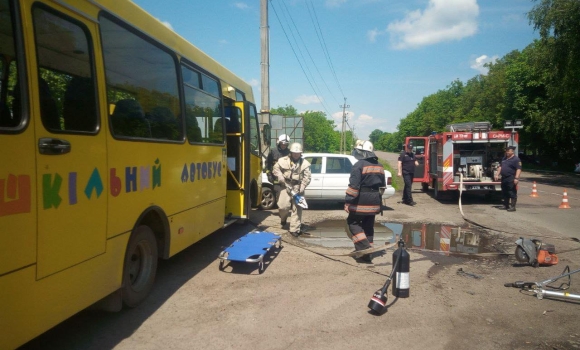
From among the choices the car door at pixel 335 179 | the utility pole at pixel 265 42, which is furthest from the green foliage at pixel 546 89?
the car door at pixel 335 179

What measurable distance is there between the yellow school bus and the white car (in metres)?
5.68

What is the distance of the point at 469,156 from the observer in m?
14.0

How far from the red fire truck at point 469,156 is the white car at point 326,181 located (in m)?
2.78

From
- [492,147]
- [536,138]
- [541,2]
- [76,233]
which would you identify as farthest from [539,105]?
[76,233]

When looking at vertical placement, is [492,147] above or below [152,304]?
above

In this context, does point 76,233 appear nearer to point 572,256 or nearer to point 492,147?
point 572,256

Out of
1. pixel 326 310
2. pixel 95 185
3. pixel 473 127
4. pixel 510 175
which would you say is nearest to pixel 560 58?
pixel 473 127

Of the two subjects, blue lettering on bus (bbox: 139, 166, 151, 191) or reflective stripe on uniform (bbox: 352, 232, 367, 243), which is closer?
blue lettering on bus (bbox: 139, 166, 151, 191)

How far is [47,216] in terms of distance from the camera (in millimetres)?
2877

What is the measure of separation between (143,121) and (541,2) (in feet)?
91.4

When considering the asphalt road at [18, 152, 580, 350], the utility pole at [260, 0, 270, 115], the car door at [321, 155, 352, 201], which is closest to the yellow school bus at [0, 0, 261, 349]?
the asphalt road at [18, 152, 580, 350]

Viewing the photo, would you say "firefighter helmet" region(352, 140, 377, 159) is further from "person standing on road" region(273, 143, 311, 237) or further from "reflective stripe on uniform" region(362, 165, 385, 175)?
"person standing on road" region(273, 143, 311, 237)

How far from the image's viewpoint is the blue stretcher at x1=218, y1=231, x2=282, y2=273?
229 inches

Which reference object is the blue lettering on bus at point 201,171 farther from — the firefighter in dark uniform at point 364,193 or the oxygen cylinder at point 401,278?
the oxygen cylinder at point 401,278
